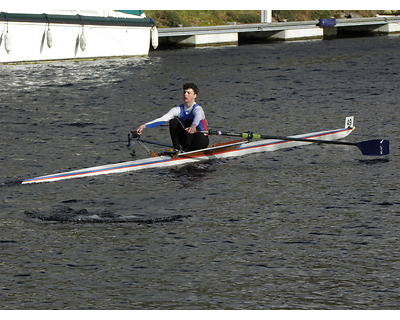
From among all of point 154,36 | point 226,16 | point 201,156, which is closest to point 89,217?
point 201,156

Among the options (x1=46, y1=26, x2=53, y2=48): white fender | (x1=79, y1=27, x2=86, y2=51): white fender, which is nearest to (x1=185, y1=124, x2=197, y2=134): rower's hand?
(x1=46, y1=26, x2=53, y2=48): white fender

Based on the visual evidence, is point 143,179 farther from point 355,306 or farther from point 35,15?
point 35,15

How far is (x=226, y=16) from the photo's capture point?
6831 centimetres

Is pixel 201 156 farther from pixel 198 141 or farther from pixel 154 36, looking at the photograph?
pixel 154 36

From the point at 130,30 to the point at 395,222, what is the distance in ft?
116

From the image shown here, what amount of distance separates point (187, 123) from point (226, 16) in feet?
168

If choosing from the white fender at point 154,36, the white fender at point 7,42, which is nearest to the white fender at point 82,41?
the white fender at point 7,42

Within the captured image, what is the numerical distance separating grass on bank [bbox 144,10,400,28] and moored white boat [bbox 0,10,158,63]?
12.8 meters

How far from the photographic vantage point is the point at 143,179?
57.6 ft

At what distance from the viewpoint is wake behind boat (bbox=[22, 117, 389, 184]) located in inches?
692

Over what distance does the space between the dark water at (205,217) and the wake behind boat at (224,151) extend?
0.25 m

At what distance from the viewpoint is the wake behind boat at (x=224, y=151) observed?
57.7ft

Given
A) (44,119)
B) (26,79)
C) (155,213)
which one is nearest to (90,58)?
(26,79)

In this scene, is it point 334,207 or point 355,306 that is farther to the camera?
point 334,207
